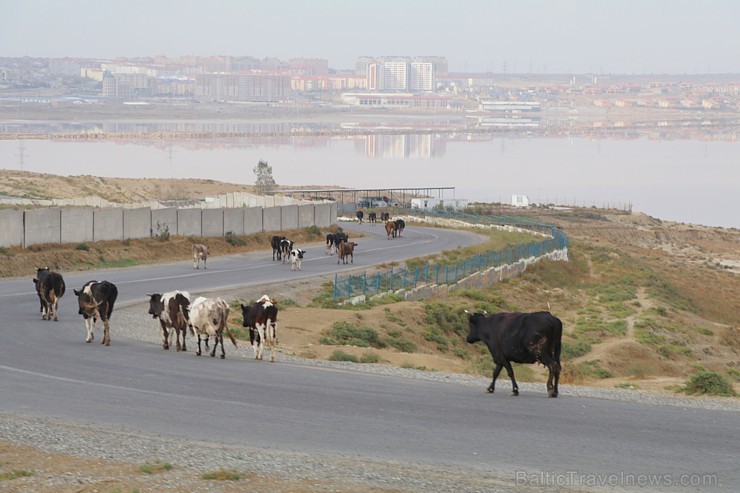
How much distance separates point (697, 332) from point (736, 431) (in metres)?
29.2

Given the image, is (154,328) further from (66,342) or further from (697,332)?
(697,332)

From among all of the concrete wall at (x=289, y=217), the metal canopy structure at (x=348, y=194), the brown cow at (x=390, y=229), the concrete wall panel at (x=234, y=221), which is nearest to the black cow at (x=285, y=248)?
the concrete wall panel at (x=234, y=221)

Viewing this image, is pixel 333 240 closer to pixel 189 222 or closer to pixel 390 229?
pixel 189 222

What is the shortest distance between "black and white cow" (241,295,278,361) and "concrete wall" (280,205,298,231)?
37543 millimetres

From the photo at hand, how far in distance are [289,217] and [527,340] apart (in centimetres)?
4317

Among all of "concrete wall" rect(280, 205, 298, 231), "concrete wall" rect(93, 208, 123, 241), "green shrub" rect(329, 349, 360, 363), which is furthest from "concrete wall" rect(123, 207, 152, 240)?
"green shrub" rect(329, 349, 360, 363)

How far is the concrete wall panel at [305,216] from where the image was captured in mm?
60562

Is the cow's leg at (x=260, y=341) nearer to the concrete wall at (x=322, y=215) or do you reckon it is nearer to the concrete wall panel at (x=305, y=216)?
the concrete wall panel at (x=305, y=216)

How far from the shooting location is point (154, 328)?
2525 centimetres

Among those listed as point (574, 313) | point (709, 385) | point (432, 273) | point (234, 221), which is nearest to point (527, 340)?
point (709, 385)

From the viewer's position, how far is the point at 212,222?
51.5 m

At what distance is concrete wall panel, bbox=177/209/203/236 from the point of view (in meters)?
49.3

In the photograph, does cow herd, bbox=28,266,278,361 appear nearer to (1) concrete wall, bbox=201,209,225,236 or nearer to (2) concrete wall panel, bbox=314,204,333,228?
(1) concrete wall, bbox=201,209,225,236

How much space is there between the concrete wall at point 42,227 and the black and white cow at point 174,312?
20726 mm
